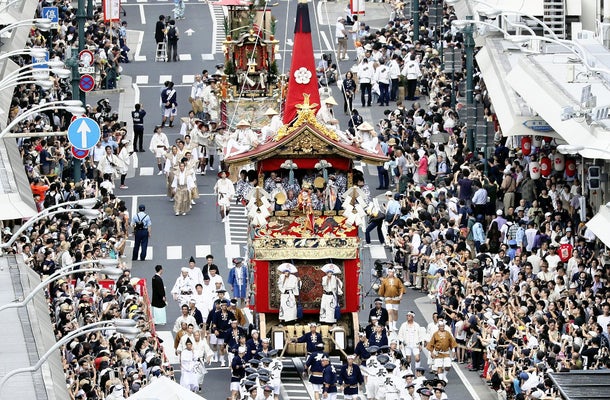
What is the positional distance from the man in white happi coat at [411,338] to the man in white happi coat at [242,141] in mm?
5206

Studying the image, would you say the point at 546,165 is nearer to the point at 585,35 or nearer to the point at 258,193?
the point at 585,35

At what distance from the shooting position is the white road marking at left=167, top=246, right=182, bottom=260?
6355cm

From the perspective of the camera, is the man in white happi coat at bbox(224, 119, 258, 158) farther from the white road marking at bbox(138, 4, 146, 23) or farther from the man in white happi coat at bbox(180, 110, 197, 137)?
the white road marking at bbox(138, 4, 146, 23)

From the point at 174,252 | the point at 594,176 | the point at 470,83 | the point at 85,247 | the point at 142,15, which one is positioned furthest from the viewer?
the point at 142,15

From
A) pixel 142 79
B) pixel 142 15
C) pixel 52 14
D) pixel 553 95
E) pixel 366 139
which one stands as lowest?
pixel 142 79

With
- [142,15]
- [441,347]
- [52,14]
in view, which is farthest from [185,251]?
[142,15]

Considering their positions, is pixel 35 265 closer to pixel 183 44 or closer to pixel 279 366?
pixel 279 366

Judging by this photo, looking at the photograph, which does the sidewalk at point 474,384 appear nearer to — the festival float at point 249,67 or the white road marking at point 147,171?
the white road marking at point 147,171

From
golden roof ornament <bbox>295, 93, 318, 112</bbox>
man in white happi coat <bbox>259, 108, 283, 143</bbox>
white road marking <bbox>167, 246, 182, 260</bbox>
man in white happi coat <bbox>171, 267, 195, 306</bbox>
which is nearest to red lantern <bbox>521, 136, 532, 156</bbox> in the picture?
white road marking <bbox>167, 246, 182, 260</bbox>

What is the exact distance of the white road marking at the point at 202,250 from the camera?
2504 inches

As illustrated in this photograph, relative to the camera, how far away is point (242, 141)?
55.6 metres

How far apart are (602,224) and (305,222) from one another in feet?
21.4

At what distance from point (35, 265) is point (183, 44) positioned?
3690 centimetres

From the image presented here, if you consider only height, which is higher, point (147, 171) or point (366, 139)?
point (366, 139)
